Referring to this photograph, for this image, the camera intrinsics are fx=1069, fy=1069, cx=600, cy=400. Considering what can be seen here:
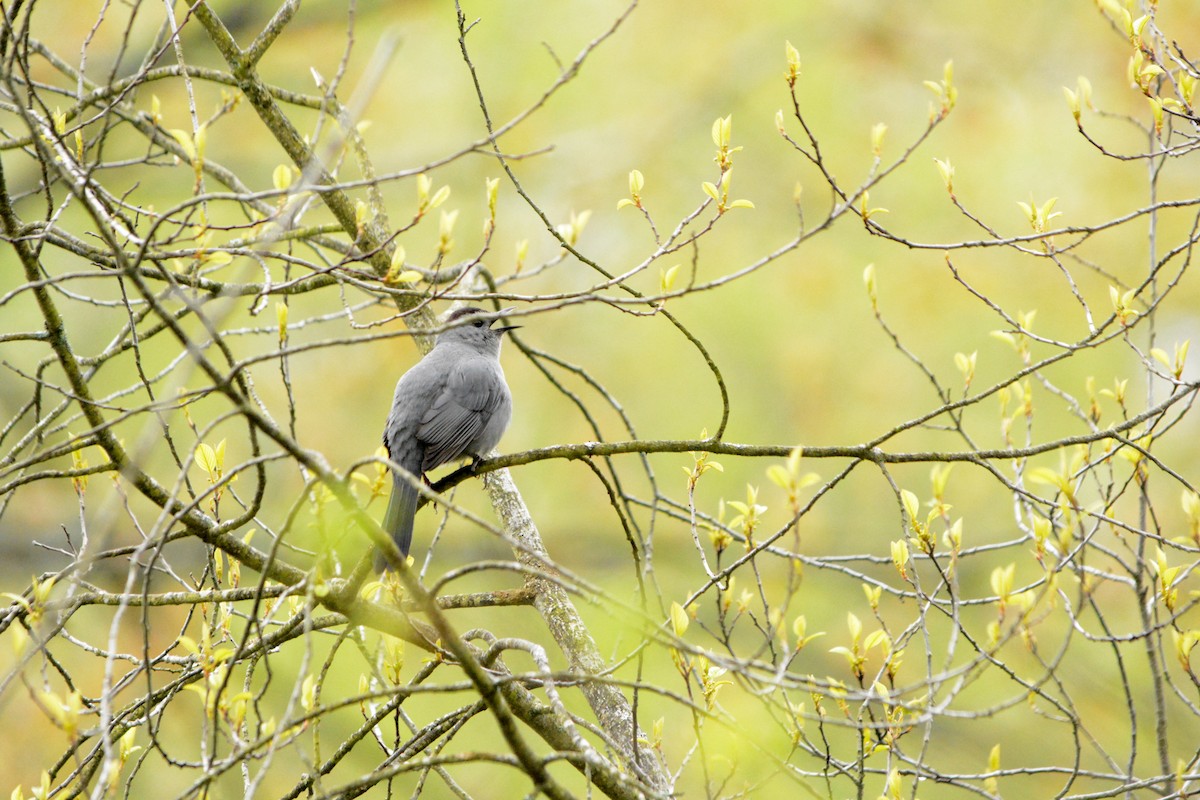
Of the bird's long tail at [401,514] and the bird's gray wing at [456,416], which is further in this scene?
the bird's gray wing at [456,416]

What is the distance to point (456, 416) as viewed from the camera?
5.45 m

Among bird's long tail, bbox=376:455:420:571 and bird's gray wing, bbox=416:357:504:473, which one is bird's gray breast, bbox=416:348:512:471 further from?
bird's long tail, bbox=376:455:420:571

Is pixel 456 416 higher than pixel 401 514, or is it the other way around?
pixel 456 416

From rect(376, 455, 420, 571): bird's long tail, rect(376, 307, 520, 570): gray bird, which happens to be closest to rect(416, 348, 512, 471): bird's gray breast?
rect(376, 307, 520, 570): gray bird

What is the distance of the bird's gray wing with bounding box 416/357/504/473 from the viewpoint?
539cm

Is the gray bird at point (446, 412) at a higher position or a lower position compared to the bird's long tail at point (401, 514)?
higher

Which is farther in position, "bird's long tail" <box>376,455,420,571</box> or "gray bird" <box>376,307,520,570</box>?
"gray bird" <box>376,307,520,570</box>

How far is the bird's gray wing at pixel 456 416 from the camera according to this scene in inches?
212

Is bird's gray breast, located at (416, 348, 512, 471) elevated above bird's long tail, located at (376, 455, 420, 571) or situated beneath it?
elevated above

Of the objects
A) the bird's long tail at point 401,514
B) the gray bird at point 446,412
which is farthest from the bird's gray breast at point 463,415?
the bird's long tail at point 401,514

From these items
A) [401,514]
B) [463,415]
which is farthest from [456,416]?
[401,514]

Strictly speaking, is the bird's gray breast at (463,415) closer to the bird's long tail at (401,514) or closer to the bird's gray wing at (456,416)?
the bird's gray wing at (456,416)

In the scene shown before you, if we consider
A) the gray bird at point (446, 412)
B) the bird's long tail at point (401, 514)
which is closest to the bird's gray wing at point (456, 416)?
the gray bird at point (446, 412)

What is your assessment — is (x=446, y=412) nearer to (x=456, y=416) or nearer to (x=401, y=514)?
(x=456, y=416)
